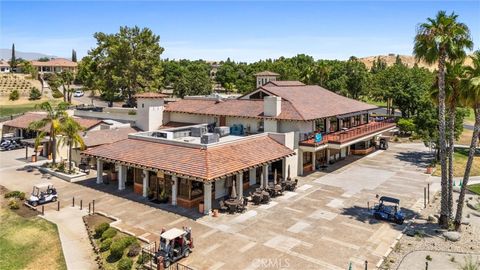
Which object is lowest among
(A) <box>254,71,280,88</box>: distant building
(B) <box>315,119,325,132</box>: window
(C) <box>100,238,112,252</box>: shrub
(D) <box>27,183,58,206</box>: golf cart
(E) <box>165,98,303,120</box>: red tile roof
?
(C) <box>100,238,112,252</box>: shrub

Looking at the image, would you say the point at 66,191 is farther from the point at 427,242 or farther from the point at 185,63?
the point at 185,63

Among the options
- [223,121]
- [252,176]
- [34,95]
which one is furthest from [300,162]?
[34,95]

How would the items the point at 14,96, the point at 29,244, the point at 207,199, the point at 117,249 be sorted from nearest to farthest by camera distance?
the point at 117,249
the point at 29,244
the point at 207,199
the point at 14,96

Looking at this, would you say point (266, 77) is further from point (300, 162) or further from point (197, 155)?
point (197, 155)

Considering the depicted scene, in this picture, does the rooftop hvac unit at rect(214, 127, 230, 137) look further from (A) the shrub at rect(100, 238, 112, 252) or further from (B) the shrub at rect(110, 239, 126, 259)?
(B) the shrub at rect(110, 239, 126, 259)

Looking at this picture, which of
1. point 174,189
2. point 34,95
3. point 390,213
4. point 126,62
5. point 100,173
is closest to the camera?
point 390,213

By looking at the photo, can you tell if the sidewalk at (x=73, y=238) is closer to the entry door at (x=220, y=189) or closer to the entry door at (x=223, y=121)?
the entry door at (x=220, y=189)

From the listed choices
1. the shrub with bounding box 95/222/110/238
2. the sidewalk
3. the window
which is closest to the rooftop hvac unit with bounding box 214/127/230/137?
the window
